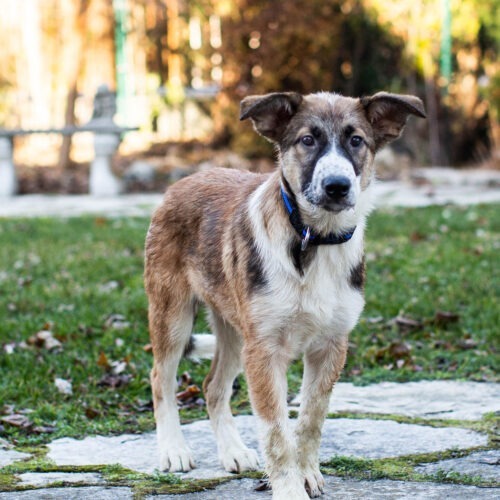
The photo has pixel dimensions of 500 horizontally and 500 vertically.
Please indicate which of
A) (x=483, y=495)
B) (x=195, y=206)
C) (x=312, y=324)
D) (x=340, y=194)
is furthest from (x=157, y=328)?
(x=483, y=495)

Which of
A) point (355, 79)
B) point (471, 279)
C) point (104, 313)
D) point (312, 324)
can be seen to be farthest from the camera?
point (355, 79)

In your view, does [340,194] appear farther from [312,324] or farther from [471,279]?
[471,279]

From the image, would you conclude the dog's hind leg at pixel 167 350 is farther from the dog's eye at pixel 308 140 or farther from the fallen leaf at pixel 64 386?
the dog's eye at pixel 308 140

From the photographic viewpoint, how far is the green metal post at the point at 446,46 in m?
15.8

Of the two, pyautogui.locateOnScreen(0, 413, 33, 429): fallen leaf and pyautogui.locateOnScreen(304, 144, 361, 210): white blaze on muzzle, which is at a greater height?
pyautogui.locateOnScreen(304, 144, 361, 210): white blaze on muzzle

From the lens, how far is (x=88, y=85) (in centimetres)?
2212

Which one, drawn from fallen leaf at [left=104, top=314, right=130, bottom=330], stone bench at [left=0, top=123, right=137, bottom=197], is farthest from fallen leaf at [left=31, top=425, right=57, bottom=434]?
stone bench at [left=0, top=123, right=137, bottom=197]

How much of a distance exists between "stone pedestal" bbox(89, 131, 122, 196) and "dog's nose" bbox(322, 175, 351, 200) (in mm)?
11625

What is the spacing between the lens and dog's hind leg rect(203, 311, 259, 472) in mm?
4000

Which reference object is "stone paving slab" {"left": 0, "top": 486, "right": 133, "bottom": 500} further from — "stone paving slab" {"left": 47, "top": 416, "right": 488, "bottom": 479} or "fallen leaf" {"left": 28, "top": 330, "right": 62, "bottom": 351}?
"fallen leaf" {"left": 28, "top": 330, "right": 62, "bottom": 351}

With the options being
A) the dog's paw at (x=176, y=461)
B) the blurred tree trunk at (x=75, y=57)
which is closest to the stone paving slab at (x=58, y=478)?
the dog's paw at (x=176, y=461)

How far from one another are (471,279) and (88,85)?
54.2ft

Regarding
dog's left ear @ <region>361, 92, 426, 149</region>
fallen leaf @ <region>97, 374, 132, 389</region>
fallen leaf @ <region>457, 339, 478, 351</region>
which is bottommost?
fallen leaf @ <region>97, 374, 132, 389</region>

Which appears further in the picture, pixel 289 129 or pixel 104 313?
pixel 104 313
